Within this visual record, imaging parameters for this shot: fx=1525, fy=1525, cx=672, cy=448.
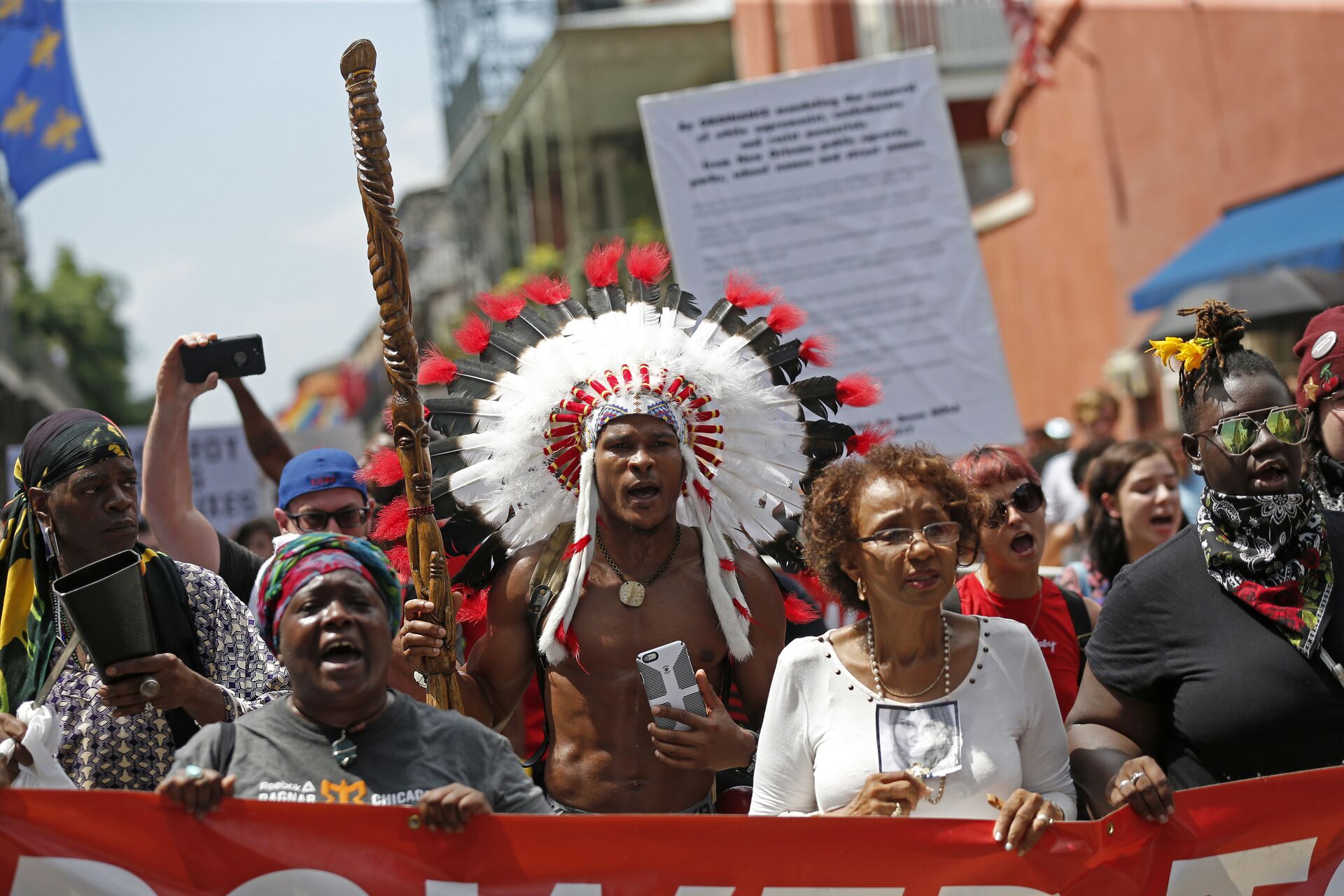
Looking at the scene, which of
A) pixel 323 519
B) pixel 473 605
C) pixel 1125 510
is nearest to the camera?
pixel 473 605

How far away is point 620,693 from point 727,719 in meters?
0.41

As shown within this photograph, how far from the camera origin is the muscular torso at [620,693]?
408 cm

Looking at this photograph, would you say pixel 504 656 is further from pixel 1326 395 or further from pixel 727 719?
pixel 1326 395

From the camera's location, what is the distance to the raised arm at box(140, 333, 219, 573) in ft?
15.4

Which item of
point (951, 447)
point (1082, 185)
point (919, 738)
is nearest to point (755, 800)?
point (919, 738)

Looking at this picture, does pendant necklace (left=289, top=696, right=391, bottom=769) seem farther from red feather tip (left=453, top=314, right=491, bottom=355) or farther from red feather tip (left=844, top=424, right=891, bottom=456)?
red feather tip (left=844, top=424, right=891, bottom=456)

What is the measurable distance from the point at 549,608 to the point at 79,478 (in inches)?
50.8

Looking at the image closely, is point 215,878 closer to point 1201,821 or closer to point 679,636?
point 679,636

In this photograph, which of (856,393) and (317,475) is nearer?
(856,393)

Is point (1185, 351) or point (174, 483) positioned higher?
point (1185, 351)

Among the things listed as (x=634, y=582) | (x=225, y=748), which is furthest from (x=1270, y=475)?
(x=225, y=748)

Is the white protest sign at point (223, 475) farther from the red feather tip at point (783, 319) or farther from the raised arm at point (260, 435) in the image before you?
the red feather tip at point (783, 319)

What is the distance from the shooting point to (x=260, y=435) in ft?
20.2

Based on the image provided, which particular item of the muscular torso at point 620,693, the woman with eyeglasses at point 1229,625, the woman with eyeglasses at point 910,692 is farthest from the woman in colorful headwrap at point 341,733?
the woman with eyeglasses at point 1229,625
